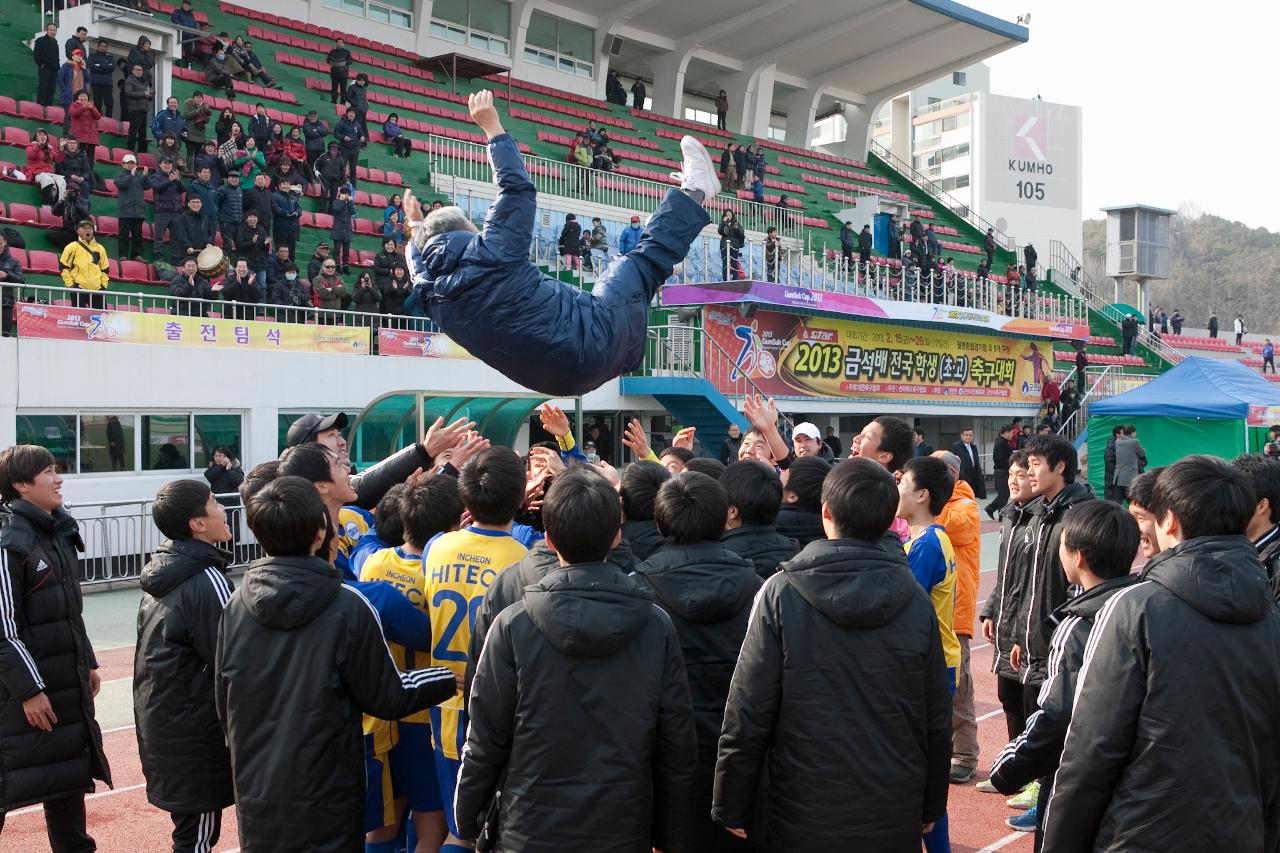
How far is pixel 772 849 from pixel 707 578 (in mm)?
799

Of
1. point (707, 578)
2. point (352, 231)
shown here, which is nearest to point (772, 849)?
point (707, 578)

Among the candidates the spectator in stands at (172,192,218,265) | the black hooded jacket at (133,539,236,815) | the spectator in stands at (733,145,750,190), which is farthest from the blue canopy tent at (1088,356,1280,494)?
the black hooded jacket at (133,539,236,815)

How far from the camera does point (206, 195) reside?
1487 cm

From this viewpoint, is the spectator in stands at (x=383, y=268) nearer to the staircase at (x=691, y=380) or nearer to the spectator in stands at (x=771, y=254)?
the staircase at (x=691, y=380)

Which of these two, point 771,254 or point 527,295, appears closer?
point 527,295

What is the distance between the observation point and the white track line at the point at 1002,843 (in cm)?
496

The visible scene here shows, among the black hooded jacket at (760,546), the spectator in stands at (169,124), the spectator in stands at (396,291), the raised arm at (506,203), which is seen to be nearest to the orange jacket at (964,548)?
the black hooded jacket at (760,546)

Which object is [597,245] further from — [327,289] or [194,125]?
[194,125]

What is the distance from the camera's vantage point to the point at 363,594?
363 cm

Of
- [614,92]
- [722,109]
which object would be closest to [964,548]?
[614,92]

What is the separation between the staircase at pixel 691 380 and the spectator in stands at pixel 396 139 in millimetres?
5870

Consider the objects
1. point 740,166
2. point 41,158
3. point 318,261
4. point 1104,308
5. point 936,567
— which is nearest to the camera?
point 936,567

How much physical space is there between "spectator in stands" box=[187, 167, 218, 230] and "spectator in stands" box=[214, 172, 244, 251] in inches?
4.5

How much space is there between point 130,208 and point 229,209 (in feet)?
4.08
